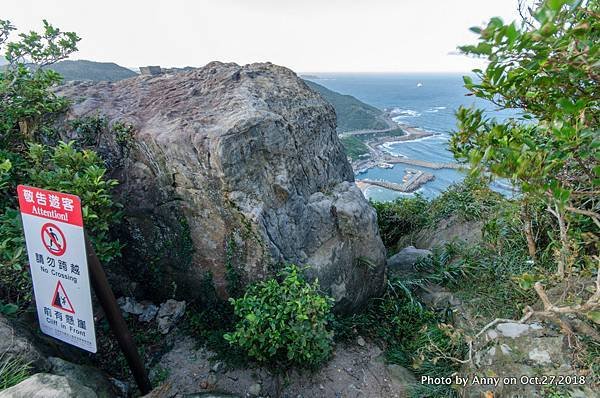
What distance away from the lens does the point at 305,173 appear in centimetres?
481

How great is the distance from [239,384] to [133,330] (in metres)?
1.57

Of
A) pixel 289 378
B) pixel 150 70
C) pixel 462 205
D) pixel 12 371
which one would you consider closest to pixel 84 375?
pixel 12 371

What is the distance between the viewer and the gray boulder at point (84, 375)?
2605 millimetres

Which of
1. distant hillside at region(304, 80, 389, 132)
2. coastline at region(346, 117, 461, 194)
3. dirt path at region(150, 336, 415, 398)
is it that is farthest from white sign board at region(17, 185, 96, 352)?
distant hillside at region(304, 80, 389, 132)

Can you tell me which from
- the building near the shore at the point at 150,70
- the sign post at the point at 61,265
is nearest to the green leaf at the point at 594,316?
the sign post at the point at 61,265

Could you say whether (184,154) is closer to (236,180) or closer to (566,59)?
(236,180)

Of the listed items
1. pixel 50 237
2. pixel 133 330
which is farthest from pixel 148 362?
pixel 50 237

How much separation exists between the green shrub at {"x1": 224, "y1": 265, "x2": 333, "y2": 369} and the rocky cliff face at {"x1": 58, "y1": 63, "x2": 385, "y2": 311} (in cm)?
43

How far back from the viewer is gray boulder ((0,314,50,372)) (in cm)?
249

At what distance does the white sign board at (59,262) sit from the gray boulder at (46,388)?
0.26m

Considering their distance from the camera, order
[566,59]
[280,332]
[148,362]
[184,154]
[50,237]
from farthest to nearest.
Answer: [184,154], [148,362], [280,332], [50,237], [566,59]

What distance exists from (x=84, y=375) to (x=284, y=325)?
5.96 feet

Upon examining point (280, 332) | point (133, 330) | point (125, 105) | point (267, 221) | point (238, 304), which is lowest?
point (133, 330)

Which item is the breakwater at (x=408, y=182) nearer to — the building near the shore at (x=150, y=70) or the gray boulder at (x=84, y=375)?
the building near the shore at (x=150, y=70)
